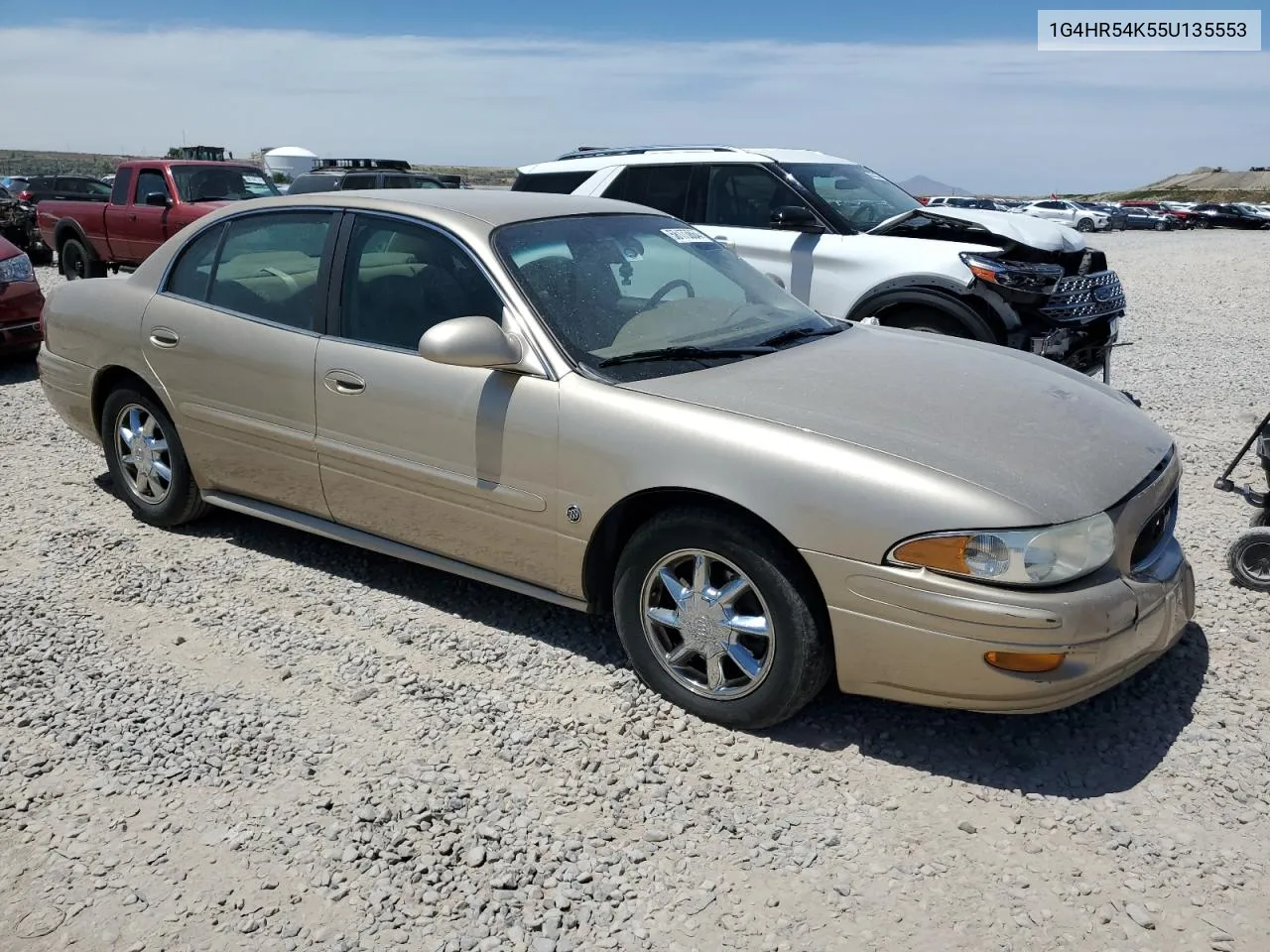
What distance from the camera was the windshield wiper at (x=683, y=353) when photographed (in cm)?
375

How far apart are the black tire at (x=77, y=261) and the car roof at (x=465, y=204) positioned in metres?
12.5

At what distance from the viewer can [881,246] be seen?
7.26 meters

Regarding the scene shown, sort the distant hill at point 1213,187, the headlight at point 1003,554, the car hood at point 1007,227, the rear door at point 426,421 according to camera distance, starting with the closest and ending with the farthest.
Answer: the headlight at point 1003,554 → the rear door at point 426,421 → the car hood at point 1007,227 → the distant hill at point 1213,187

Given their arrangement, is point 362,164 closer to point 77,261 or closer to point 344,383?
point 77,261

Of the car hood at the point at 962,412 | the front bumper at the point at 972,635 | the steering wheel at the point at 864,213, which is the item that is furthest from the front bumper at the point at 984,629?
the steering wheel at the point at 864,213

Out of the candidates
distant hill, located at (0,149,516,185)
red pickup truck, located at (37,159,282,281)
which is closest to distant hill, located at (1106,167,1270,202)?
distant hill, located at (0,149,516,185)

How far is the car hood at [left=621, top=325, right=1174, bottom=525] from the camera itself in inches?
124

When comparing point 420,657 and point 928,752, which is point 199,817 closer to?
point 420,657

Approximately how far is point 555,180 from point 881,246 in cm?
301

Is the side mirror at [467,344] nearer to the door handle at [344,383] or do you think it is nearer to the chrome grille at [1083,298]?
the door handle at [344,383]

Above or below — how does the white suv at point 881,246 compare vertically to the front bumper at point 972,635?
above

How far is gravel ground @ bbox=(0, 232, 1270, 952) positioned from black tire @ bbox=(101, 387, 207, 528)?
1.63ft

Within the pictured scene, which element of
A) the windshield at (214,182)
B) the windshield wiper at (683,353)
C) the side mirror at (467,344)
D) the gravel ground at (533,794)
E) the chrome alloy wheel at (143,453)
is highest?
the windshield at (214,182)

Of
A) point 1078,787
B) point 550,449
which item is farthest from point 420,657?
point 1078,787
